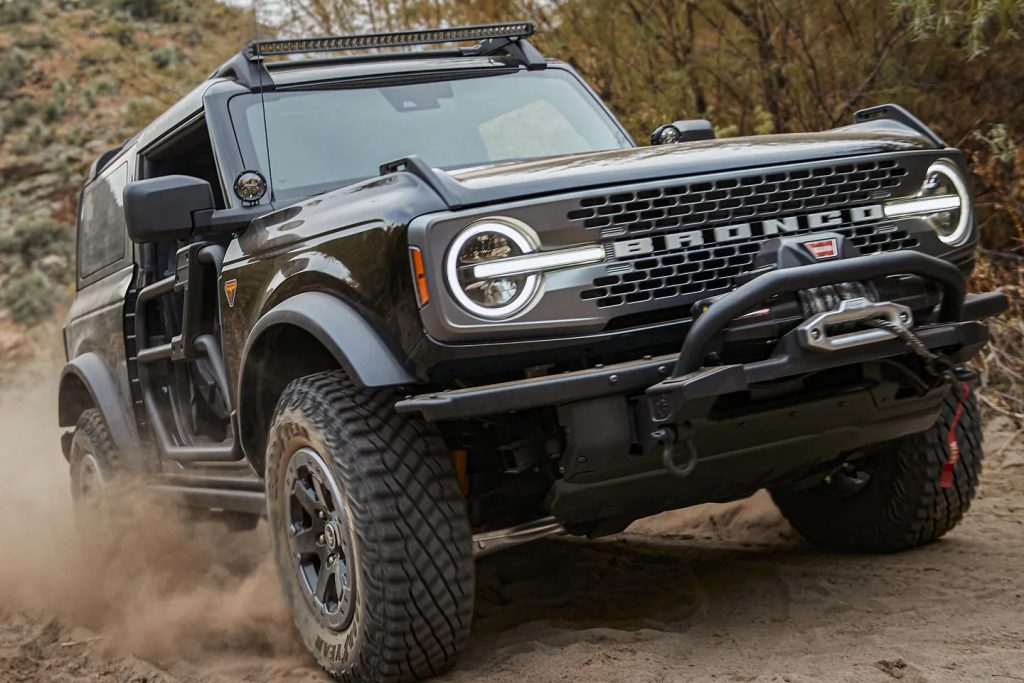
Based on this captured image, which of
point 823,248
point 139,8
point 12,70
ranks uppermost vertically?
point 139,8

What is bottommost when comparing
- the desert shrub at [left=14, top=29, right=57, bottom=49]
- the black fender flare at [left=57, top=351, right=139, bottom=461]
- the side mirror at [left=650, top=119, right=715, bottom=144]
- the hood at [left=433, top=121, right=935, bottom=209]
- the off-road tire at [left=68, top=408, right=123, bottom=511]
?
the off-road tire at [left=68, top=408, right=123, bottom=511]

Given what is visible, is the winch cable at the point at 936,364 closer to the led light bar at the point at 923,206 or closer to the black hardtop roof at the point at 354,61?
the led light bar at the point at 923,206

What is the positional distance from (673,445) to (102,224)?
3853 millimetres

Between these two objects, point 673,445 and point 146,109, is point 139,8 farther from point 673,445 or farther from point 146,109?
point 673,445

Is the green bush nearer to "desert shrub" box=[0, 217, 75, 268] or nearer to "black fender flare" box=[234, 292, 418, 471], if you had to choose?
"desert shrub" box=[0, 217, 75, 268]

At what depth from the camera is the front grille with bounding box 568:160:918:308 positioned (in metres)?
3.11

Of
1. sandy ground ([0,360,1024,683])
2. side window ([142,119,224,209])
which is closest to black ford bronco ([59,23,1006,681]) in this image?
sandy ground ([0,360,1024,683])

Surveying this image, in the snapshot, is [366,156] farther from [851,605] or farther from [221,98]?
[851,605]

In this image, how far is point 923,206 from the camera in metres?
3.52

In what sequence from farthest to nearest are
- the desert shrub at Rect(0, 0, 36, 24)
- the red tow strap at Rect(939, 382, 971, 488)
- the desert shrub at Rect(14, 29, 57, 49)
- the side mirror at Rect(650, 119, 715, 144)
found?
the desert shrub at Rect(0, 0, 36, 24) < the desert shrub at Rect(14, 29, 57, 49) < the side mirror at Rect(650, 119, 715, 144) < the red tow strap at Rect(939, 382, 971, 488)

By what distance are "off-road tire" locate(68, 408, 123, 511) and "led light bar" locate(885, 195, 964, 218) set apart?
3.53 m

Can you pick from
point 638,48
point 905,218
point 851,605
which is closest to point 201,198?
point 905,218

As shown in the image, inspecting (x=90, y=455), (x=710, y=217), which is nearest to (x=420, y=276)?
(x=710, y=217)

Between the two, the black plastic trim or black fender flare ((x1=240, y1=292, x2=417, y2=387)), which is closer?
the black plastic trim
